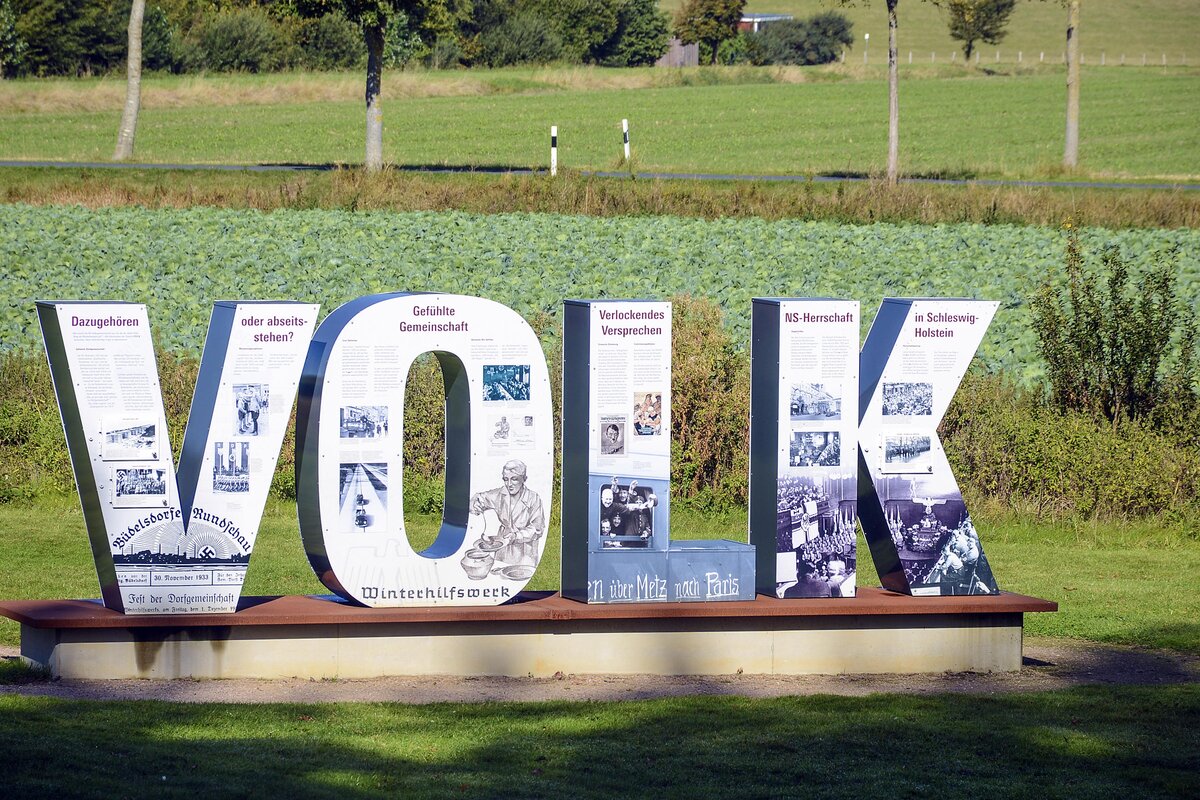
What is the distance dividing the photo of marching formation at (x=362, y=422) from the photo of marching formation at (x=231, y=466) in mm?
592

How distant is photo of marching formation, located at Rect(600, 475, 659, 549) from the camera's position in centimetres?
989

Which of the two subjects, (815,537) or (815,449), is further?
(815,537)

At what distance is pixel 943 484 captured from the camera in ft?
33.8

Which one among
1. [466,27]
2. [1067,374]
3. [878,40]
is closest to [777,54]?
[878,40]

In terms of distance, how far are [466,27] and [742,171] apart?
4560 cm

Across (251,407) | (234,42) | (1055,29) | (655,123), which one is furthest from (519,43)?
(251,407)

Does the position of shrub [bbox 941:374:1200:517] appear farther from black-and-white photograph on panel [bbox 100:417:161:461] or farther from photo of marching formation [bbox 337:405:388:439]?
black-and-white photograph on panel [bbox 100:417:161:461]

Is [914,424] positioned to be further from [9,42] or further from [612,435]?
[9,42]

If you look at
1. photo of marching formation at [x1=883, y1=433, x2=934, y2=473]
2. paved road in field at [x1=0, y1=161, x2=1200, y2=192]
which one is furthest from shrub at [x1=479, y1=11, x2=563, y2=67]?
photo of marching formation at [x1=883, y1=433, x2=934, y2=473]

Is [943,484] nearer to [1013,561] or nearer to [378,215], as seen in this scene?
[1013,561]

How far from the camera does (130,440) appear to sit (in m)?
9.28

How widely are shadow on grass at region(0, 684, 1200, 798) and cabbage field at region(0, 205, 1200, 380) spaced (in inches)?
421

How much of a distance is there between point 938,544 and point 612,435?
2.28 metres

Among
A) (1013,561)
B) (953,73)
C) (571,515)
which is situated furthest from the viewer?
(953,73)
